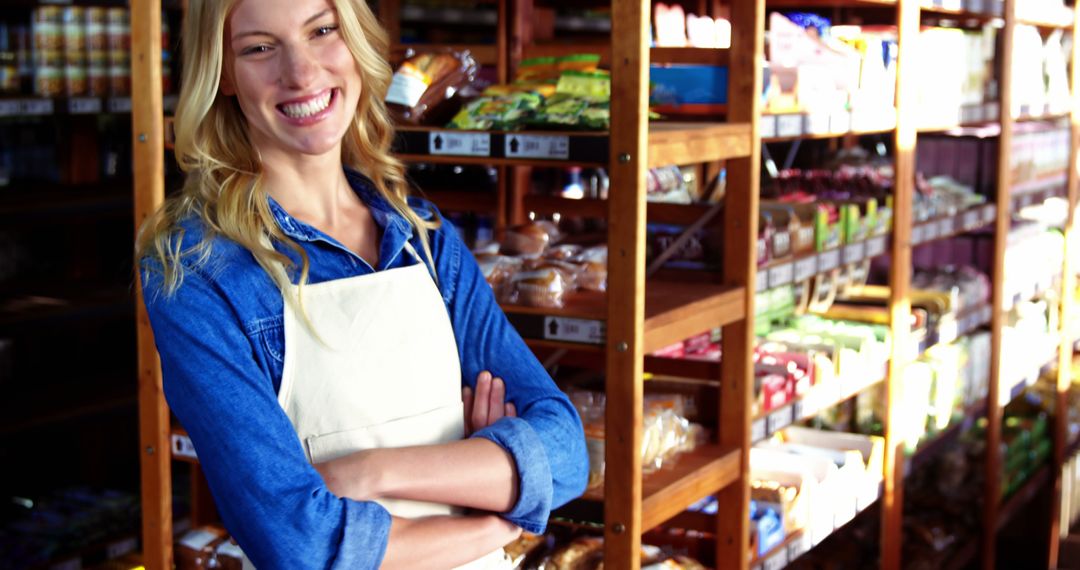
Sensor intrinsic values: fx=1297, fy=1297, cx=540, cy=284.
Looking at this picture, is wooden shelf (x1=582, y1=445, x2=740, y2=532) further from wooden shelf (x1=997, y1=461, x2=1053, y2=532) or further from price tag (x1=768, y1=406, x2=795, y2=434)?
wooden shelf (x1=997, y1=461, x2=1053, y2=532)

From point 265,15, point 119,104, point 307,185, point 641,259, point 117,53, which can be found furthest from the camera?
point 117,53

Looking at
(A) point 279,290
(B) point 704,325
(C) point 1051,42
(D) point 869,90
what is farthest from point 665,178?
(C) point 1051,42

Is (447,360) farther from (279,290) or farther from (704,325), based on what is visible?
(704,325)

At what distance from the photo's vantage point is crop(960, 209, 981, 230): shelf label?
14.1 ft

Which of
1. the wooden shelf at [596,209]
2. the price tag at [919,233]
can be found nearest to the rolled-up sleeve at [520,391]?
the wooden shelf at [596,209]

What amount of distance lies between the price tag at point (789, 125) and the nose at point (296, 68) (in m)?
1.52

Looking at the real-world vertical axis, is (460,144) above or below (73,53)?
below

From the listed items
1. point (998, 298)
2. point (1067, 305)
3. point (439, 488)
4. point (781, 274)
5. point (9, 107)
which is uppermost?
point (9, 107)

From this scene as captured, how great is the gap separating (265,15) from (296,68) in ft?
0.24

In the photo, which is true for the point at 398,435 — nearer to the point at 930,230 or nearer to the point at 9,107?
the point at 9,107

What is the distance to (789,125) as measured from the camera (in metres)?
2.95

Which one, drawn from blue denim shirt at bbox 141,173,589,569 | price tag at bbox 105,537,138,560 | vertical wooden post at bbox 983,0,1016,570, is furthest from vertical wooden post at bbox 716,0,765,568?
price tag at bbox 105,537,138,560

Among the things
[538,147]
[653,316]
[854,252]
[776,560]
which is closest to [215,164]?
[538,147]

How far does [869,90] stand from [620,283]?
5.34 ft
